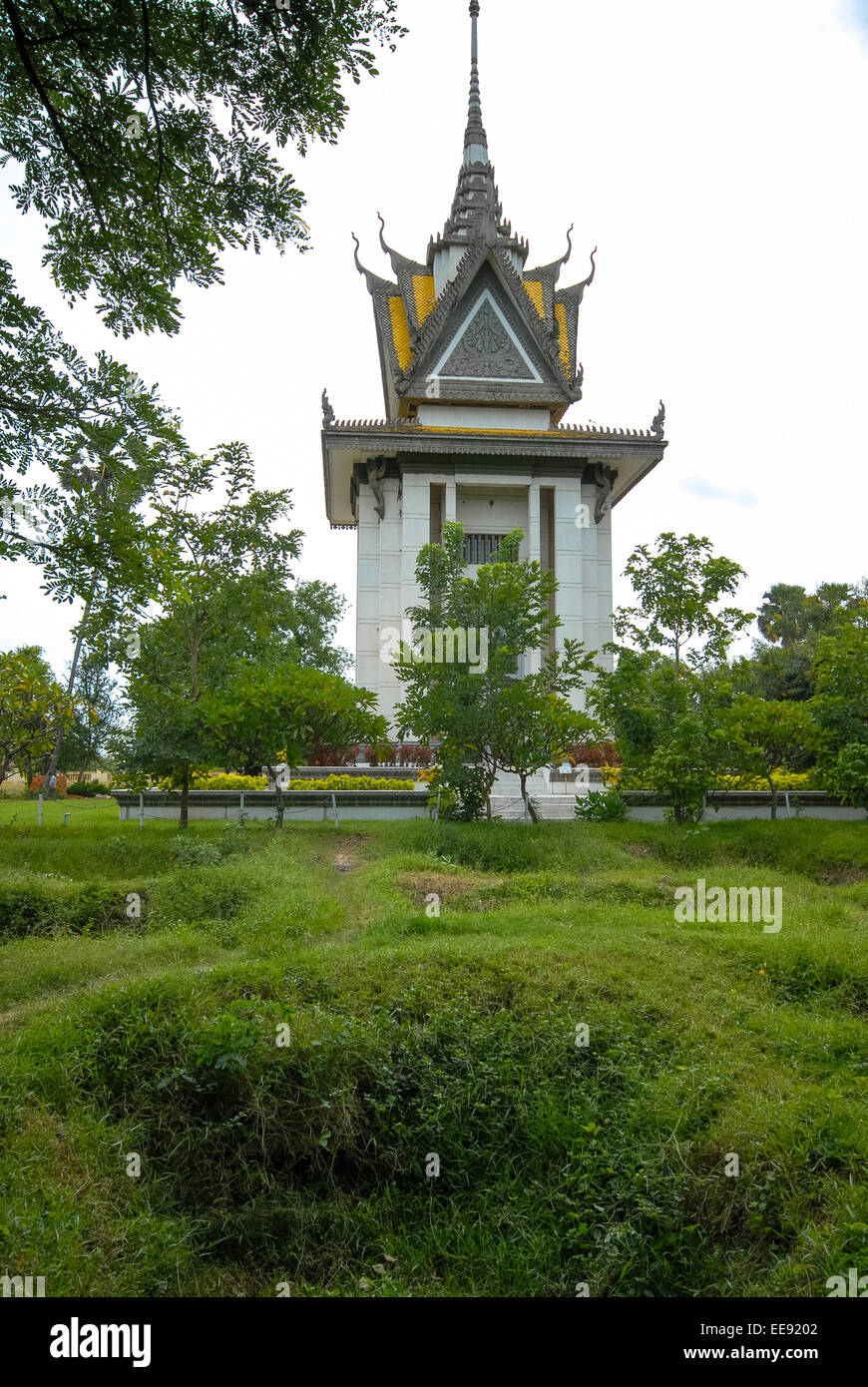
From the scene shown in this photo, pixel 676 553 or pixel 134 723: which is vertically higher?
pixel 676 553

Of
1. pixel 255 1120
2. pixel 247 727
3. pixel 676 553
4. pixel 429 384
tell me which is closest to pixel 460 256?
pixel 429 384

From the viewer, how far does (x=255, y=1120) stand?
526 cm

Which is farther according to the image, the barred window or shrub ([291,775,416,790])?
the barred window

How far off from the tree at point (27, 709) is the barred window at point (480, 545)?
38.9 ft

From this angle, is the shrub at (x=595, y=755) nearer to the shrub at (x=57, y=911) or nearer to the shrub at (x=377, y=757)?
the shrub at (x=377, y=757)

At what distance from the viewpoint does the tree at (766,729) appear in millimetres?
13273

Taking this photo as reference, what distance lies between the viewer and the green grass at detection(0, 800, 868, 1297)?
175 inches

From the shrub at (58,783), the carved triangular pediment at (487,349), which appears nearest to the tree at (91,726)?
the shrub at (58,783)

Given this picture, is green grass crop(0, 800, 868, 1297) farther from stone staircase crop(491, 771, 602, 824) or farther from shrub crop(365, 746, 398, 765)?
shrub crop(365, 746, 398, 765)

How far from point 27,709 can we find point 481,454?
1290 centimetres

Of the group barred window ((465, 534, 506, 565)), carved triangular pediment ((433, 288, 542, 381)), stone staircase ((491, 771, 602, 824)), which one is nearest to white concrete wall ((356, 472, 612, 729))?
barred window ((465, 534, 506, 565))

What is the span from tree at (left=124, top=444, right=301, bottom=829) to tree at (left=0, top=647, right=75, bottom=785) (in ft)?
3.96
